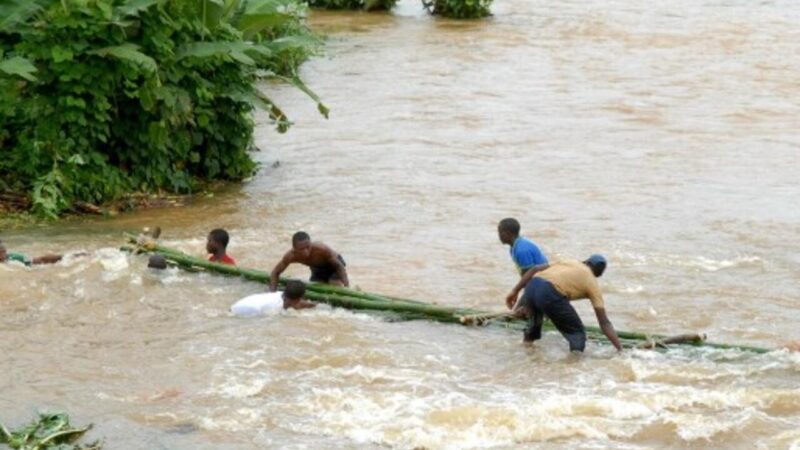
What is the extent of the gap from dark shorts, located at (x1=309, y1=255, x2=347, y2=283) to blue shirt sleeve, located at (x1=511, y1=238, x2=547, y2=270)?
170 centimetres

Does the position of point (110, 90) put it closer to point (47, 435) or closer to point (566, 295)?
point (566, 295)

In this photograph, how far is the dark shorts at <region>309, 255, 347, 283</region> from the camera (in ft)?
39.6

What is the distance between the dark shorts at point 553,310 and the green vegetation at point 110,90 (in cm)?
554

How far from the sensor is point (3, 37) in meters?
15.1

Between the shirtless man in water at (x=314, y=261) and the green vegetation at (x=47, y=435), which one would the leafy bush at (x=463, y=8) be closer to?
the shirtless man in water at (x=314, y=261)

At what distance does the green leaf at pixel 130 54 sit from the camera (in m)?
14.4

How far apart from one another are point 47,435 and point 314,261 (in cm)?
349

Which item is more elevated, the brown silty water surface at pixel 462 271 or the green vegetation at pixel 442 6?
the green vegetation at pixel 442 6

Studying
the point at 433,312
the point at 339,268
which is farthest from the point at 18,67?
the point at 433,312

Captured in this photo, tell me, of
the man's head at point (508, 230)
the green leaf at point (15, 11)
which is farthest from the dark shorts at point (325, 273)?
the green leaf at point (15, 11)

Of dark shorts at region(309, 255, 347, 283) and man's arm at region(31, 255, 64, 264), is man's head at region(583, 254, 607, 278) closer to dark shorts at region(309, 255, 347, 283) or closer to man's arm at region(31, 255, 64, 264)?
dark shorts at region(309, 255, 347, 283)

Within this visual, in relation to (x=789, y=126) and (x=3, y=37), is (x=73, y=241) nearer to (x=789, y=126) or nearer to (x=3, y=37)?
(x=3, y=37)

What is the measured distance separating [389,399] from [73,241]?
5423 millimetres

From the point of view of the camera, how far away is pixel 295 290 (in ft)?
38.0
